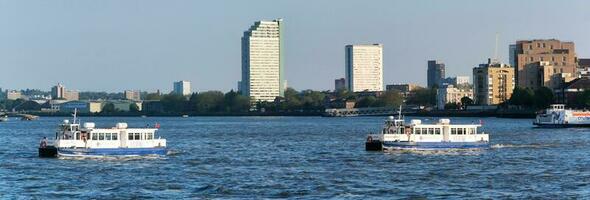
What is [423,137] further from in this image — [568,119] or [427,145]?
[568,119]

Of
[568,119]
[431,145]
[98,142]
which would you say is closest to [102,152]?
[98,142]

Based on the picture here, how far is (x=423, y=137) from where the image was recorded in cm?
9662

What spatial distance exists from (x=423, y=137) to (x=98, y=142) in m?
24.8

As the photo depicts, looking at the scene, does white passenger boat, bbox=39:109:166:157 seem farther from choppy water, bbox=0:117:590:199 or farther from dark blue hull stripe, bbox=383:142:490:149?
dark blue hull stripe, bbox=383:142:490:149

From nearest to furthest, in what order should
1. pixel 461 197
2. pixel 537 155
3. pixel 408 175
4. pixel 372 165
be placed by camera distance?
1. pixel 461 197
2. pixel 408 175
3. pixel 372 165
4. pixel 537 155

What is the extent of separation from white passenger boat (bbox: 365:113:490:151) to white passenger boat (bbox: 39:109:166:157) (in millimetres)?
18053

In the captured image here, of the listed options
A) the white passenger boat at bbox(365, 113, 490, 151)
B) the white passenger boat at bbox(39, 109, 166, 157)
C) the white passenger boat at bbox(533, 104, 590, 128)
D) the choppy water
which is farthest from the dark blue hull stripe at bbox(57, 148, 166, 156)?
the white passenger boat at bbox(533, 104, 590, 128)

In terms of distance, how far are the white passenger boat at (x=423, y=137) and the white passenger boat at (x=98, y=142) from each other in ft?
59.2

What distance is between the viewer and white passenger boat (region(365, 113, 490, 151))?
96.2 metres

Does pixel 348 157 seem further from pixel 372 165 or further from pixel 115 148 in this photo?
pixel 115 148

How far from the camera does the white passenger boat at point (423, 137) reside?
96188 mm

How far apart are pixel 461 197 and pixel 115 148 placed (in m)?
34.6

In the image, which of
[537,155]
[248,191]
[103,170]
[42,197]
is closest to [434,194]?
[248,191]

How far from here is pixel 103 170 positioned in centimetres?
7550
